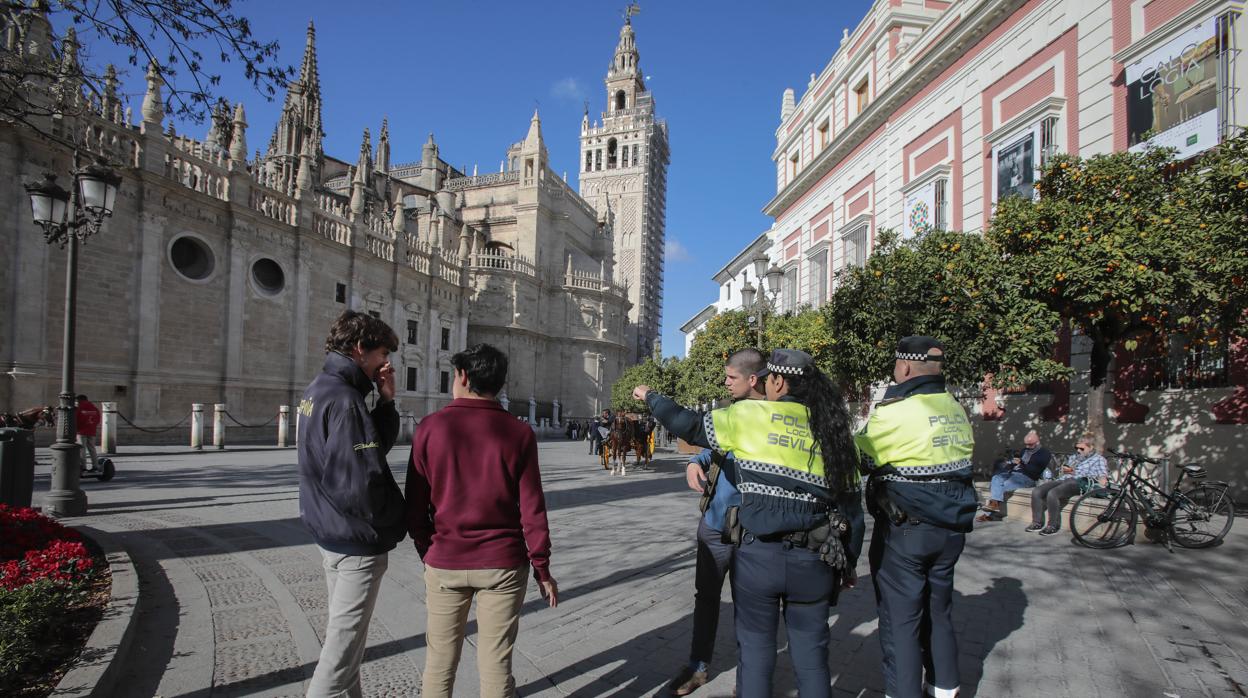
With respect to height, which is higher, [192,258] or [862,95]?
[862,95]

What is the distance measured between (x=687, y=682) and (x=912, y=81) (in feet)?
62.9

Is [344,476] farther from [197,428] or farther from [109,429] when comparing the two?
[197,428]

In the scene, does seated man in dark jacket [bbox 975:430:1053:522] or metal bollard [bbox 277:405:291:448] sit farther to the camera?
metal bollard [bbox 277:405:291:448]

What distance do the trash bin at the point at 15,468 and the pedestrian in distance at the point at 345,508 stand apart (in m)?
5.48

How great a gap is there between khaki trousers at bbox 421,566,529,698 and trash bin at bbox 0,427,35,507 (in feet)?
19.4

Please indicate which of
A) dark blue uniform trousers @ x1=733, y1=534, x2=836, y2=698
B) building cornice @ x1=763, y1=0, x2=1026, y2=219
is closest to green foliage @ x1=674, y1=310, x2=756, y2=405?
building cornice @ x1=763, y1=0, x2=1026, y2=219

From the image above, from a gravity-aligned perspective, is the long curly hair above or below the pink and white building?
below

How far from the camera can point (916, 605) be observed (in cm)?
312

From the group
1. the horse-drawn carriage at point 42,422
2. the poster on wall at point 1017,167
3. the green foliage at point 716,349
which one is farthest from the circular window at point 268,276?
the poster on wall at point 1017,167

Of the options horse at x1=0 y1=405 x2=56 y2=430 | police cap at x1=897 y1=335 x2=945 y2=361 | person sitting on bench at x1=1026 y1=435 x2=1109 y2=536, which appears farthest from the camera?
horse at x1=0 y1=405 x2=56 y2=430

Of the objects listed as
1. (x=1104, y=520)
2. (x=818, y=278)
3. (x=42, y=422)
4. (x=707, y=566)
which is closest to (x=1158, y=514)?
(x=1104, y=520)

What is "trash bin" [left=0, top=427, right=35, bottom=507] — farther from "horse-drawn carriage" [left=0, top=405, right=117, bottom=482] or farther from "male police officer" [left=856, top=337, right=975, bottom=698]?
"male police officer" [left=856, top=337, right=975, bottom=698]

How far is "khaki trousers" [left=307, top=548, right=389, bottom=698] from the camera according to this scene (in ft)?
8.57

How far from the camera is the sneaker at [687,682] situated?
3432 millimetres
